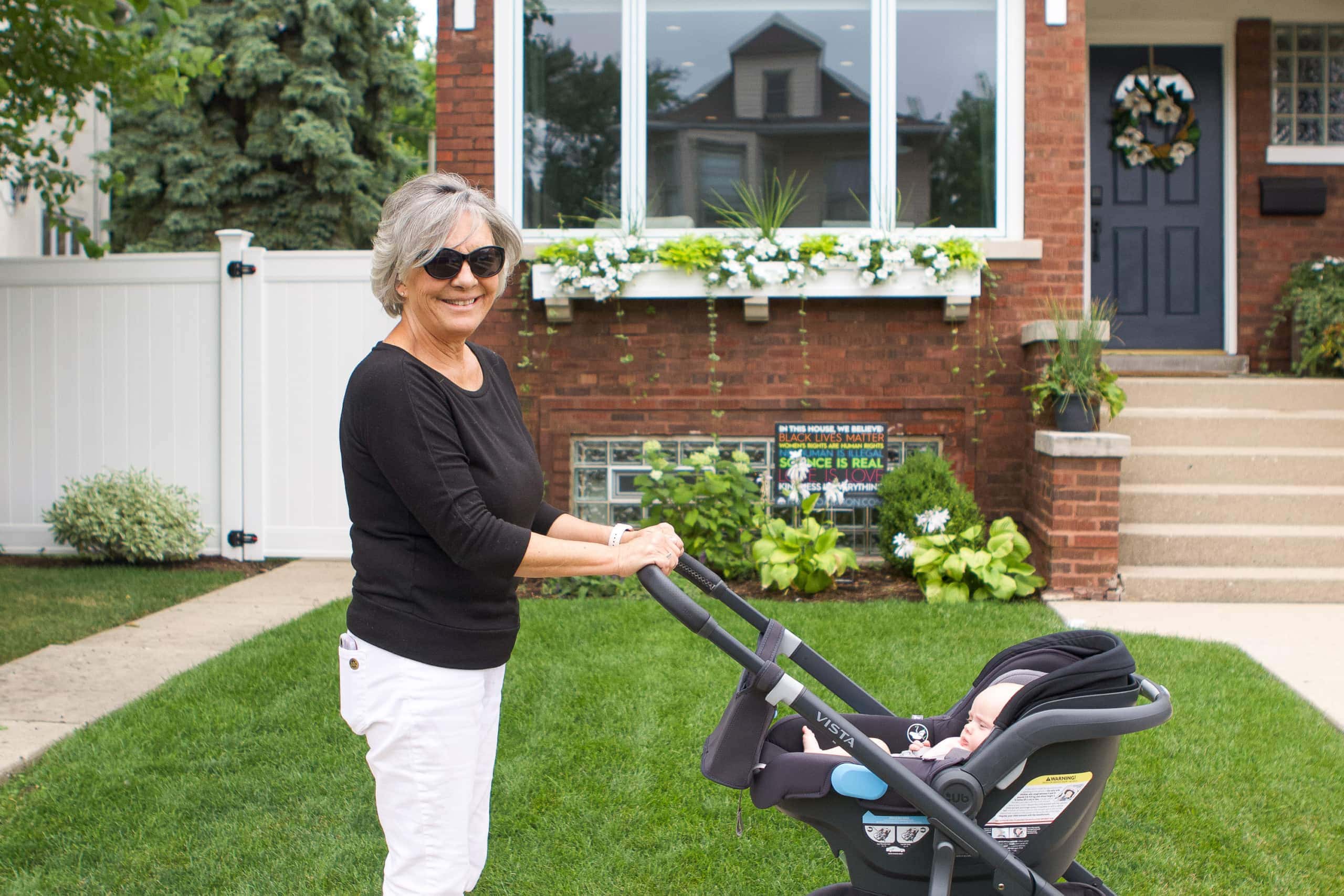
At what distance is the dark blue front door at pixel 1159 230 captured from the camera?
868 centimetres

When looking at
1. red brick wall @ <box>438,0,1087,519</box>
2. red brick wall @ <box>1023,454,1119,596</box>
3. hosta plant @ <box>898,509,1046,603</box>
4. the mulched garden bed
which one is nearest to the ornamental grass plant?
red brick wall @ <box>1023,454,1119,596</box>

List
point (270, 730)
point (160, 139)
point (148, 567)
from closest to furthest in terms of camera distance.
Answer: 1. point (270, 730)
2. point (148, 567)
3. point (160, 139)

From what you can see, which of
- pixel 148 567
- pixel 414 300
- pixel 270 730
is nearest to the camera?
pixel 414 300

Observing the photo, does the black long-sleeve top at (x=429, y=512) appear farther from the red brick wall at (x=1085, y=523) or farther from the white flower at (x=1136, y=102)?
the white flower at (x=1136, y=102)

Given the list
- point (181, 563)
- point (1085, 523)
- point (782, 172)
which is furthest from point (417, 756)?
point (181, 563)

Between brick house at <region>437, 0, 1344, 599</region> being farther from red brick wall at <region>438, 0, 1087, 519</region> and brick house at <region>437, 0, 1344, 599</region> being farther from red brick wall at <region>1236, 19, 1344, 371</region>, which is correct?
red brick wall at <region>1236, 19, 1344, 371</region>

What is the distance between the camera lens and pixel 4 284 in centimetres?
779

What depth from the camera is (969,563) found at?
5988 mm

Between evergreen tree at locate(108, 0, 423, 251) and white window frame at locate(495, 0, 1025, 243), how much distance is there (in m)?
8.24

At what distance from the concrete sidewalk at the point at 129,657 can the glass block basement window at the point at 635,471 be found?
66.6 inches

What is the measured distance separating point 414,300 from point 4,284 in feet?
23.3

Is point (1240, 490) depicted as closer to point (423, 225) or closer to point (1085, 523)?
point (1085, 523)

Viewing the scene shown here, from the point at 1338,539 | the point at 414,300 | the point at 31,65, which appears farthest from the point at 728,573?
the point at 31,65

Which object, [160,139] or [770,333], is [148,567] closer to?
[770,333]
